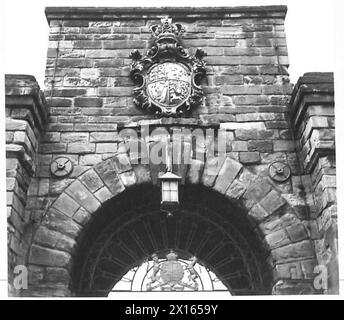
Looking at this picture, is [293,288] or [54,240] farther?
[54,240]

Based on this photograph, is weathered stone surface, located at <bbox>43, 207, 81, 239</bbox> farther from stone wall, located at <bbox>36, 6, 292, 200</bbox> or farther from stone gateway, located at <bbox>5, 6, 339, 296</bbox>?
stone wall, located at <bbox>36, 6, 292, 200</bbox>

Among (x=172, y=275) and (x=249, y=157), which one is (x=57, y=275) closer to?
(x=172, y=275)

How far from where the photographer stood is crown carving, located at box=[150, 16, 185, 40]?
7.68 metres

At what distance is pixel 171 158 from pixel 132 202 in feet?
2.52

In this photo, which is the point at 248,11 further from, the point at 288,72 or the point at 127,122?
the point at 127,122

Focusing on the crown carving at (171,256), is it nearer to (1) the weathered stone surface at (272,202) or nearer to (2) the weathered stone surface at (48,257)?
(1) the weathered stone surface at (272,202)

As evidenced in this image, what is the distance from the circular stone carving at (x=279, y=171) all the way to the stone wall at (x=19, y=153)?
280cm

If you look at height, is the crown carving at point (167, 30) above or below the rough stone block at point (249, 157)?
above

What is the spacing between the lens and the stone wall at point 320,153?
20.2ft

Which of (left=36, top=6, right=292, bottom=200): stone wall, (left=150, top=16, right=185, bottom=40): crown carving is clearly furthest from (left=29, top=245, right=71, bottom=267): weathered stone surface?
(left=150, top=16, right=185, bottom=40): crown carving

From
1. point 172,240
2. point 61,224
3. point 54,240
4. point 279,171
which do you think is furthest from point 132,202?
point 279,171

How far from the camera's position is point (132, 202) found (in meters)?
7.23

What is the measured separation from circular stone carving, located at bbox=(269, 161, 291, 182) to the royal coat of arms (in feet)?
4.10

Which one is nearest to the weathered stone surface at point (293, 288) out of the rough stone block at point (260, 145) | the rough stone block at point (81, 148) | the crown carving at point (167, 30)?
the rough stone block at point (260, 145)
